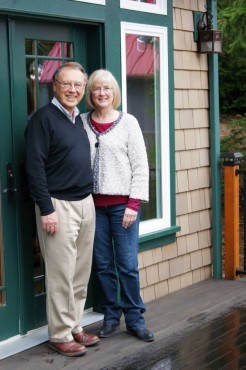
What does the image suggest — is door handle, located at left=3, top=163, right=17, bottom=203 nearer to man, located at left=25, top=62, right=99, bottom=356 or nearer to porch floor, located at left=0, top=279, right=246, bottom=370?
man, located at left=25, top=62, right=99, bottom=356

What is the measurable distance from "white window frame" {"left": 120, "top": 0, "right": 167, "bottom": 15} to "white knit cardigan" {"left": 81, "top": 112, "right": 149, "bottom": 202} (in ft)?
3.78

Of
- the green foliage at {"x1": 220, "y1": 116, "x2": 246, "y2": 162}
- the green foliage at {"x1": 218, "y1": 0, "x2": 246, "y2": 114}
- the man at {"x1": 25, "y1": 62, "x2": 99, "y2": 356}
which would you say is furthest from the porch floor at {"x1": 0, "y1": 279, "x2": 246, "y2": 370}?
the green foliage at {"x1": 218, "y1": 0, "x2": 246, "y2": 114}

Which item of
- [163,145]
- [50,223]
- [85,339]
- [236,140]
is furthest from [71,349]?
[236,140]

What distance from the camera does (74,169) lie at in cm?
405

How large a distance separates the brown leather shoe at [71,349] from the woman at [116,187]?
1.14 ft

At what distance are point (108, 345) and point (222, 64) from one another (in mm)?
10031

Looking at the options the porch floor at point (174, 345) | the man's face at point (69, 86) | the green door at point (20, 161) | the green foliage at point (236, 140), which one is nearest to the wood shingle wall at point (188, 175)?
the porch floor at point (174, 345)

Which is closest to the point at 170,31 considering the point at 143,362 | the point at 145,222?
the point at 145,222

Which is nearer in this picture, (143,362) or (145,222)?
(143,362)

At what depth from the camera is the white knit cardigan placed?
428 centimetres

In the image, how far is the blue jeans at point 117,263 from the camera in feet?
14.4

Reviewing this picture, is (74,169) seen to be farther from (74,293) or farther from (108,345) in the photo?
(108,345)

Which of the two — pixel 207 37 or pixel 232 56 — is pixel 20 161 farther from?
pixel 232 56

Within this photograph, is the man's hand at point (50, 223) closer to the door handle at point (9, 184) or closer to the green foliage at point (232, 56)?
the door handle at point (9, 184)
